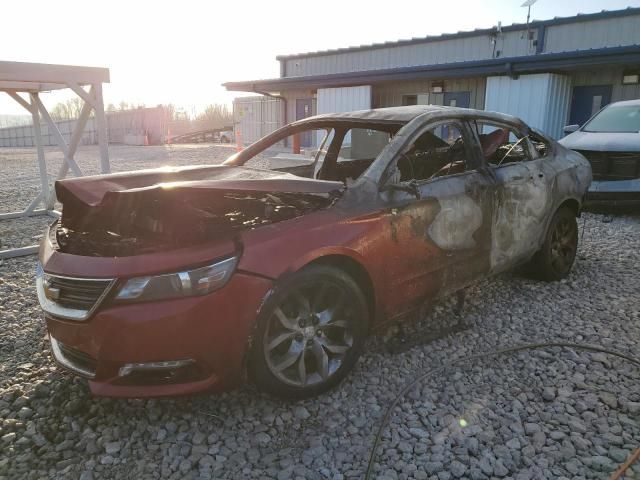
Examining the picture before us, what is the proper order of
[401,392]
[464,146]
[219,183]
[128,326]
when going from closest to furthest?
[128,326] < [219,183] < [401,392] < [464,146]

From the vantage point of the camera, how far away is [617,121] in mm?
8250

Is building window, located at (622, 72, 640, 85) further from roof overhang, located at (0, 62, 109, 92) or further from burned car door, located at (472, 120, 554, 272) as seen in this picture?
roof overhang, located at (0, 62, 109, 92)

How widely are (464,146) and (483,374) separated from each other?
5.66ft

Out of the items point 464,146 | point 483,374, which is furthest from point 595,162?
point 483,374

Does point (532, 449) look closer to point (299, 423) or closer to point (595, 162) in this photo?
point (299, 423)

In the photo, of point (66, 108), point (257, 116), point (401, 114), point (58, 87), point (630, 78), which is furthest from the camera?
point (66, 108)

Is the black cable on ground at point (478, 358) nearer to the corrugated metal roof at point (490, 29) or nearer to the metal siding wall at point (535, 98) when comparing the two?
the metal siding wall at point (535, 98)

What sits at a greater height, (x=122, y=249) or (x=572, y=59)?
(x=572, y=59)

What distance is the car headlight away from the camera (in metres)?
2.26

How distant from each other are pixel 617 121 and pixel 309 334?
8027 mm

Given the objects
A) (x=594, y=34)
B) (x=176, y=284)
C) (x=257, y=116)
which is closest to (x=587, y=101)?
(x=594, y=34)

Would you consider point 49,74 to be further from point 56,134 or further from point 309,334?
point 309,334

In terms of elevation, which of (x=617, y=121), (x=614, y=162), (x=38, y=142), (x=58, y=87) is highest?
(x=58, y=87)

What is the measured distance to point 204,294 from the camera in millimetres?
2297
